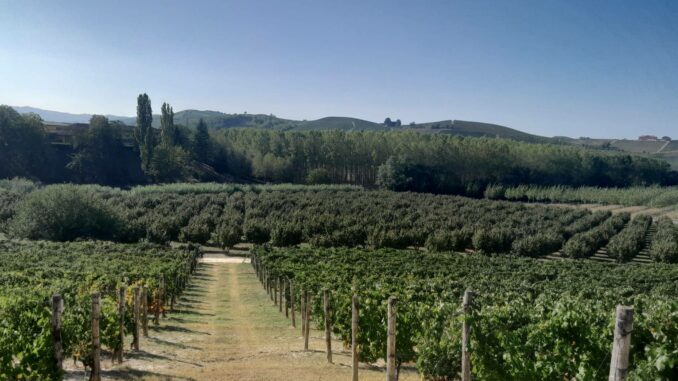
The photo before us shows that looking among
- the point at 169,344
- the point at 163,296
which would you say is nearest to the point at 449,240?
the point at 163,296

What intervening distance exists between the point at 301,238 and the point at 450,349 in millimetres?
51252

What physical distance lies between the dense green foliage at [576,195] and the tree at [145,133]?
252 feet

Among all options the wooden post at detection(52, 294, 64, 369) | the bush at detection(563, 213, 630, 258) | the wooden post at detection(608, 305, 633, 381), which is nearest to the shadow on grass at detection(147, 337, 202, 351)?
the wooden post at detection(52, 294, 64, 369)

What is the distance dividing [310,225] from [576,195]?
270 ft

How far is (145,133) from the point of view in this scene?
362 ft

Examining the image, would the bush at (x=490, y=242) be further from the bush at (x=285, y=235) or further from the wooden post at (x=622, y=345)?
the wooden post at (x=622, y=345)

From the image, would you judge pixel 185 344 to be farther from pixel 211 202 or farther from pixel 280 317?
pixel 211 202

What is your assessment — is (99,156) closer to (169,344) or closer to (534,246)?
(534,246)

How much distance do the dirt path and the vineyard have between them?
32.8m

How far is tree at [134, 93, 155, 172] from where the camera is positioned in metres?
109

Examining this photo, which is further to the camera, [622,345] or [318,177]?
[318,177]

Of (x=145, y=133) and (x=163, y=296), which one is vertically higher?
(x=145, y=133)

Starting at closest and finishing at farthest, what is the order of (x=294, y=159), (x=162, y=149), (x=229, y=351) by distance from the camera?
(x=229, y=351) < (x=162, y=149) < (x=294, y=159)

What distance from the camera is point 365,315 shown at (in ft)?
47.8
